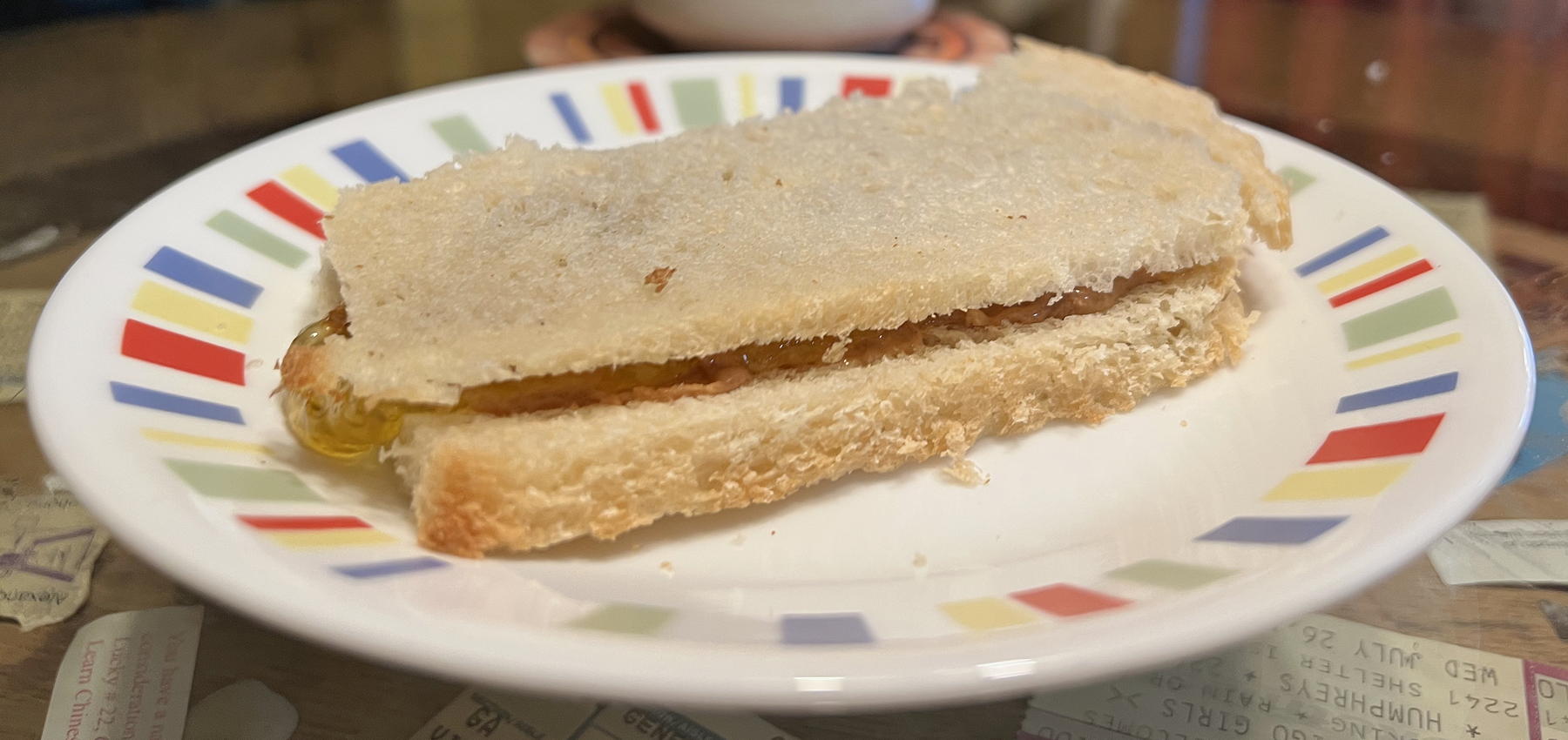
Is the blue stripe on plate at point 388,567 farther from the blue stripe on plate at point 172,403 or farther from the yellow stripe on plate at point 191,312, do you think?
the yellow stripe on plate at point 191,312

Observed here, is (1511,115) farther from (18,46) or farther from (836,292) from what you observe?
(18,46)

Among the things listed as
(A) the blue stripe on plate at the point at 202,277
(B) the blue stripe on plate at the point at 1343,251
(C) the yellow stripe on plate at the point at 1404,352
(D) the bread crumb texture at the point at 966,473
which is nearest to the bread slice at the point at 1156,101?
(B) the blue stripe on plate at the point at 1343,251

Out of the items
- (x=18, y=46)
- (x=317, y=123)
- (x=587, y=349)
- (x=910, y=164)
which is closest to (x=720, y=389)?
(x=587, y=349)

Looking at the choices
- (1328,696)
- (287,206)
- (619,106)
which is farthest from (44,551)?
(1328,696)

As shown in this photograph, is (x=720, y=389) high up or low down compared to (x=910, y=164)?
down

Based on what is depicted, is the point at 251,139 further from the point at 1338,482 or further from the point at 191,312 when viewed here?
the point at 1338,482

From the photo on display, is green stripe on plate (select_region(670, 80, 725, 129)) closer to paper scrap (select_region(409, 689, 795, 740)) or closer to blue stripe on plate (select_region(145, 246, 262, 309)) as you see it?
blue stripe on plate (select_region(145, 246, 262, 309))
